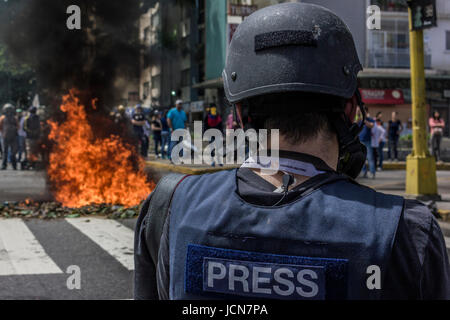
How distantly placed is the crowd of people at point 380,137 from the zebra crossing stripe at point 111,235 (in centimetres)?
786

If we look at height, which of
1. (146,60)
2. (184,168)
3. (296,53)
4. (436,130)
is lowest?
(184,168)

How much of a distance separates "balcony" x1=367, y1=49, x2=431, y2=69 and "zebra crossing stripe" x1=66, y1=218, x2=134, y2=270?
35476 mm

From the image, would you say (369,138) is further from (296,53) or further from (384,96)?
(384,96)

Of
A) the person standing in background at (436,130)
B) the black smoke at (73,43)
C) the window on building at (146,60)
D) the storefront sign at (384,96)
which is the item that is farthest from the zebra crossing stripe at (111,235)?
the storefront sign at (384,96)

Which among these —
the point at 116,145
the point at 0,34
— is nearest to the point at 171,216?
the point at 116,145

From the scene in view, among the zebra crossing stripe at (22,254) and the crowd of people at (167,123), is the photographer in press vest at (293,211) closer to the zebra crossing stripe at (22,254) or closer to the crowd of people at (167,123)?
the zebra crossing stripe at (22,254)

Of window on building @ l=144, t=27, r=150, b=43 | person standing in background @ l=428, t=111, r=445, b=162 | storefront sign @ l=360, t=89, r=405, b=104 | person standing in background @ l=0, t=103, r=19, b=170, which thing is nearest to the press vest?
window on building @ l=144, t=27, r=150, b=43

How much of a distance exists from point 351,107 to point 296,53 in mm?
223

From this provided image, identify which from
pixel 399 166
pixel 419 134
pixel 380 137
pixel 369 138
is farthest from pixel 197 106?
pixel 419 134

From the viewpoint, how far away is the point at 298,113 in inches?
60.1

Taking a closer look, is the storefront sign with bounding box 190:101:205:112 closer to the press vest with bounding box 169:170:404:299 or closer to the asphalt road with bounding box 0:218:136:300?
the asphalt road with bounding box 0:218:136:300

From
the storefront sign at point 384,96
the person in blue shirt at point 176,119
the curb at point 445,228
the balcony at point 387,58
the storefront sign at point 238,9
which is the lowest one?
the curb at point 445,228

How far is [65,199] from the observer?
33.6 ft

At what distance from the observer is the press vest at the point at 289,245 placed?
1323 mm
